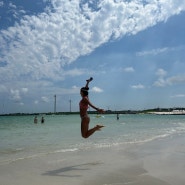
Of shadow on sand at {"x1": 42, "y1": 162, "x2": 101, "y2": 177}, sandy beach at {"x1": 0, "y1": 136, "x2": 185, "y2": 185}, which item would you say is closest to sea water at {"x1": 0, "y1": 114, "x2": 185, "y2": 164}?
sandy beach at {"x1": 0, "y1": 136, "x2": 185, "y2": 185}

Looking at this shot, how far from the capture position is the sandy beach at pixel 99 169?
734 cm

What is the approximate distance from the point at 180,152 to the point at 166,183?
16.0 feet

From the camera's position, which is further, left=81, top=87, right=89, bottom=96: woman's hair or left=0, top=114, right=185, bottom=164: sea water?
left=0, top=114, right=185, bottom=164: sea water

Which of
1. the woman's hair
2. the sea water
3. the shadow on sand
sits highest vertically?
the woman's hair

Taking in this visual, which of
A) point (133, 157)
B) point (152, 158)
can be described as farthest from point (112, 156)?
point (152, 158)

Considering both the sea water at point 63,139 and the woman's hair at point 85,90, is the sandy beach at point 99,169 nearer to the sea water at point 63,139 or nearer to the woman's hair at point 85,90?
the sea water at point 63,139

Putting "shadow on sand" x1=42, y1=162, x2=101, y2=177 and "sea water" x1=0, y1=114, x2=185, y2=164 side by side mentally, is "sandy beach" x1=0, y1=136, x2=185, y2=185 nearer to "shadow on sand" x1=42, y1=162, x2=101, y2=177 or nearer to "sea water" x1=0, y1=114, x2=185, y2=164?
"shadow on sand" x1=42, y1=162, x2=101, y2=177

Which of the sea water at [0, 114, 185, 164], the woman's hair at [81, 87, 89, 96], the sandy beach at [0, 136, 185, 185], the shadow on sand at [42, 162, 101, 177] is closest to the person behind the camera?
the sandy beach at [0, 136, 185, 185]

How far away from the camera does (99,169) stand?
8664 millimetres

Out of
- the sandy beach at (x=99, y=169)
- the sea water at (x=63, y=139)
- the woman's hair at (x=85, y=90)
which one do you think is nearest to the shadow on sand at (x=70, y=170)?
the sandy beach at (x=99, y=169)

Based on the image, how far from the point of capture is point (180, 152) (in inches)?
456

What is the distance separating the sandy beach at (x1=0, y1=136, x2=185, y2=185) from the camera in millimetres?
7340

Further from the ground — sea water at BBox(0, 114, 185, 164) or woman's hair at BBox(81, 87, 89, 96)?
woman's hair at BBox(81, 87, 89, 96)

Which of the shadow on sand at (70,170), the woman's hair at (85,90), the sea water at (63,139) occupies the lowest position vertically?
the shadow on sand at (70,170)
